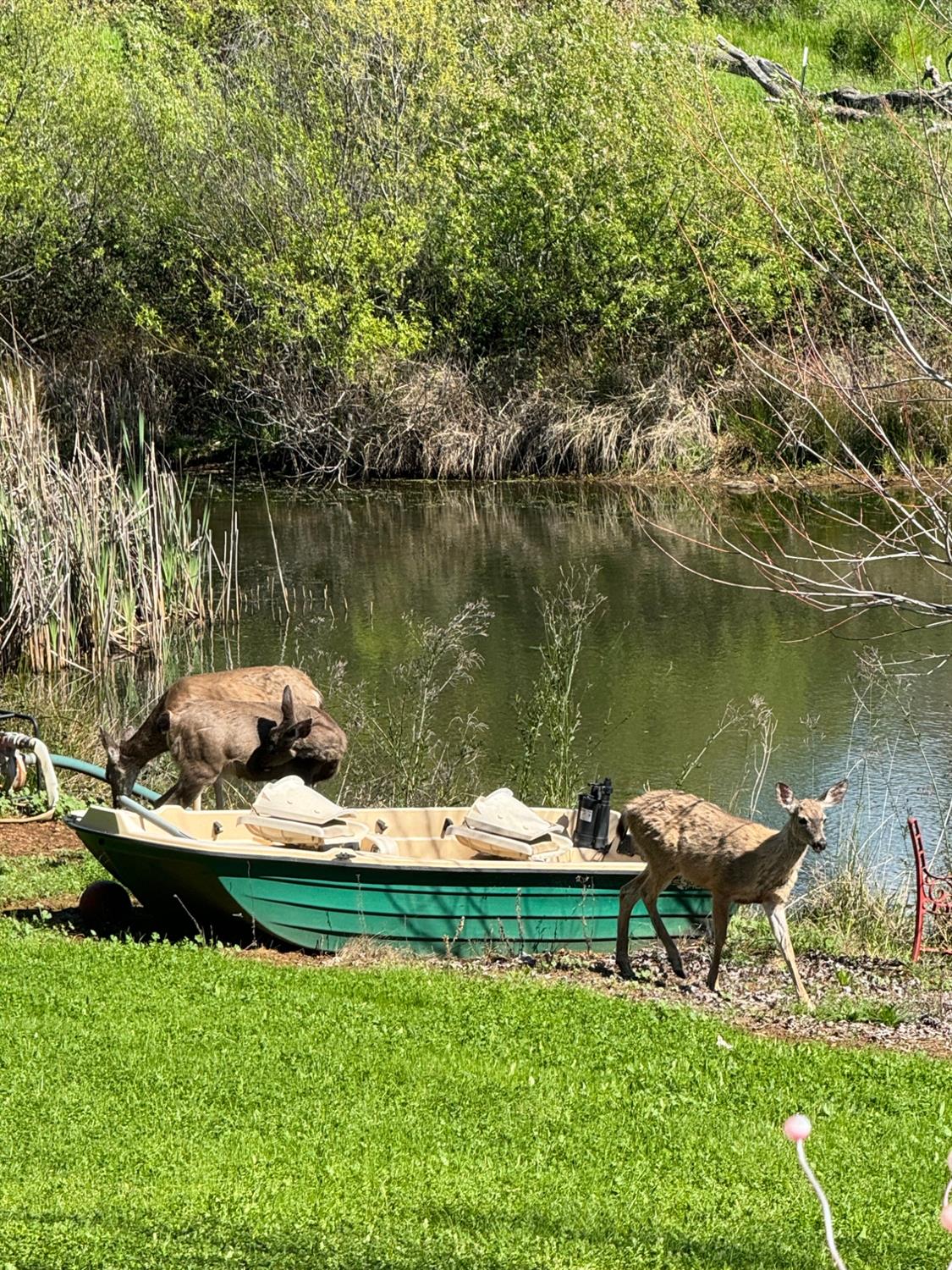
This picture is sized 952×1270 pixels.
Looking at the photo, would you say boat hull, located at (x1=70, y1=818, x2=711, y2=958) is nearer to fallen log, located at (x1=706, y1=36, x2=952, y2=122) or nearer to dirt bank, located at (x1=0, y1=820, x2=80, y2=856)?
dirt bank, located at (x1=0, y1=820, x2=80, y2=856)

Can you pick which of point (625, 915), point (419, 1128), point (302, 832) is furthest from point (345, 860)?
point (419, 1128)

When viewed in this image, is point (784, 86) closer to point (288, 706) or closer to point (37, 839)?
point (37, 839)

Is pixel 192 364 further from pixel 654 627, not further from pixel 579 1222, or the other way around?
pixel 579 1222

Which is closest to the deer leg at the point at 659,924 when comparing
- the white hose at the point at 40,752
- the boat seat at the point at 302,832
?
the boat seat at the point at 302,832

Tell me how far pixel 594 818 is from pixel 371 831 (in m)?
1.57

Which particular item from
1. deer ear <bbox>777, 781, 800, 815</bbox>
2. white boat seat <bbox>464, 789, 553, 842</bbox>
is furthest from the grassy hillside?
deer ear <bbox>777, 781, 800, 815</bbox>

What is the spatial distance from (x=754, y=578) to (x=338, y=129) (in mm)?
16324

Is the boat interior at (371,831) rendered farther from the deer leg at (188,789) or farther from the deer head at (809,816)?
the deer head at (809,816)

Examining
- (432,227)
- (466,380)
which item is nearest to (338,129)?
(432,227)

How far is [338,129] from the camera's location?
124ft

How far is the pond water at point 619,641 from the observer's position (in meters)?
16.7

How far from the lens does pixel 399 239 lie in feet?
120

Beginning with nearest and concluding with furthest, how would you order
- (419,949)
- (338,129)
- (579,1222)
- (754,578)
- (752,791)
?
(579,1222), (419,949), (752,791), (754,578), (338,129)

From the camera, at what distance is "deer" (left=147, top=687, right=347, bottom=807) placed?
1242 centimetres
